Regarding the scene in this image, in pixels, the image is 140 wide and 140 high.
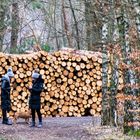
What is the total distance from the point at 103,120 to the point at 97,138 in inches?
110

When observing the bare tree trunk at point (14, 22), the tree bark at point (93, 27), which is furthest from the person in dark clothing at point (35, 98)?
the bare tree trunk at point (14, 22)

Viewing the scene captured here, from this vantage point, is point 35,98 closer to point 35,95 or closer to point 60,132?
point 35,95

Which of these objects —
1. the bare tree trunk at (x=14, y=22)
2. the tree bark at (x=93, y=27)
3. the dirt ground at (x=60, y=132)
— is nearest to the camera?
the dirt ground at (x=60, y=132)

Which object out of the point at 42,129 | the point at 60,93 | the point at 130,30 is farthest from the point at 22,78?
the point at 130,30

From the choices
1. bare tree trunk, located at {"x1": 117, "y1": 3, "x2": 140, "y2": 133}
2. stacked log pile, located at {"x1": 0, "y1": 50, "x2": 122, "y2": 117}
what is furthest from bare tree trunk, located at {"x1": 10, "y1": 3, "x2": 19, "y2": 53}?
bare tree trunk, located at {"x1": 117, "y1": 3, "x2": 140, "y2": 133}

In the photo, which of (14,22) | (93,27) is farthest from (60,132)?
(14,22)

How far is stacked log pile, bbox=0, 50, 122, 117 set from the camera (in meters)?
20.0

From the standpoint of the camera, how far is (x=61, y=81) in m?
20.6

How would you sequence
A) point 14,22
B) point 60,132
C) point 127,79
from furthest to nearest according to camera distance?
point 14,22 → point 60,132 → point 127,79

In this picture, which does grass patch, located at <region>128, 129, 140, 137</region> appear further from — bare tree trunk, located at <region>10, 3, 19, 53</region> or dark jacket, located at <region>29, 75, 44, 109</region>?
bare tree trunk, located at <region>10, 3, 19, 53</region>

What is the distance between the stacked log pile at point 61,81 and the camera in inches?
786

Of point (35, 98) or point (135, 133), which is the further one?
point (35, 98)

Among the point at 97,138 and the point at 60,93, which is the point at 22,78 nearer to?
the point at 60,93

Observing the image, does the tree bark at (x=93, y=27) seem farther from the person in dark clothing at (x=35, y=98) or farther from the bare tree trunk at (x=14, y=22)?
the person in dark clothing at (x=35, y=98)
